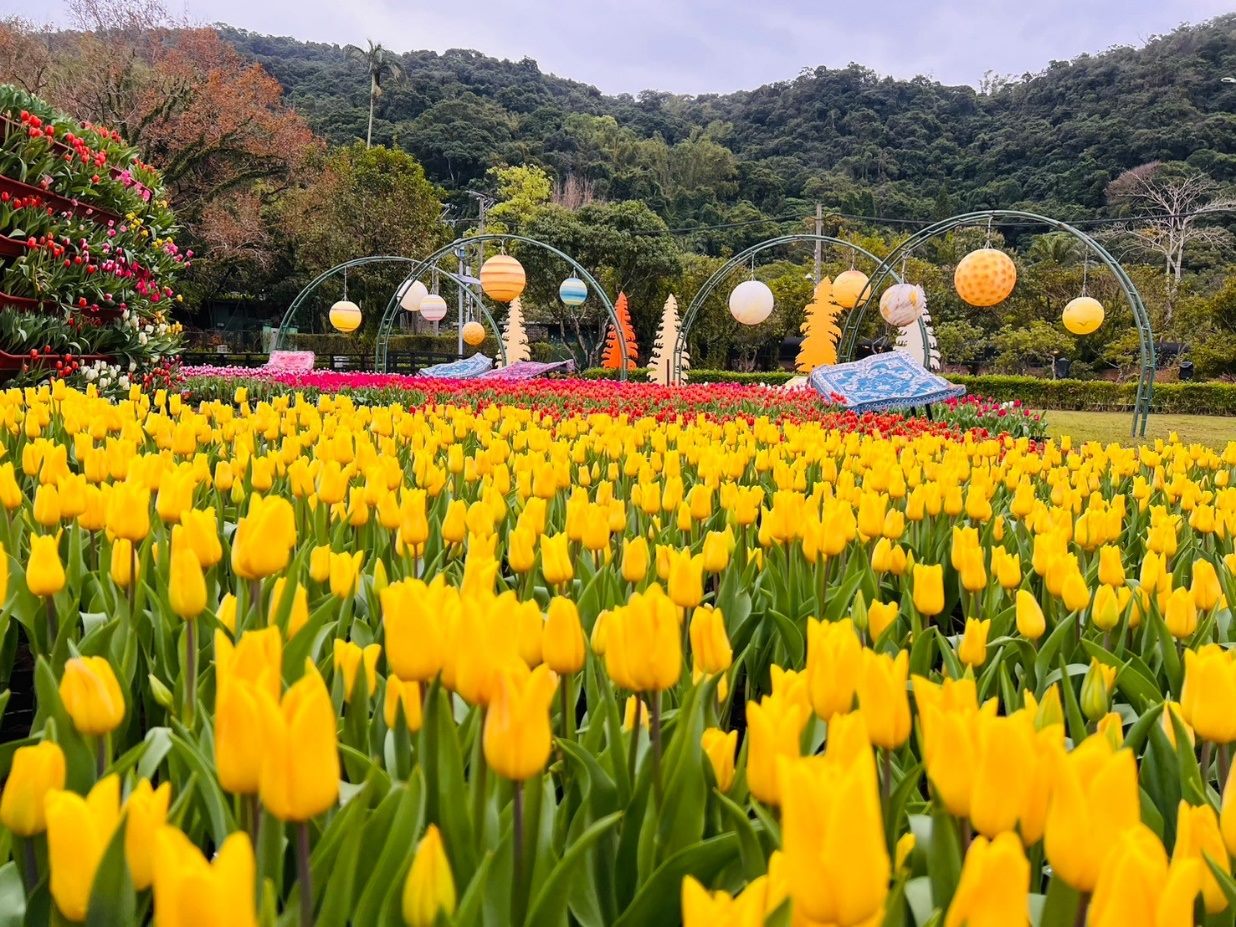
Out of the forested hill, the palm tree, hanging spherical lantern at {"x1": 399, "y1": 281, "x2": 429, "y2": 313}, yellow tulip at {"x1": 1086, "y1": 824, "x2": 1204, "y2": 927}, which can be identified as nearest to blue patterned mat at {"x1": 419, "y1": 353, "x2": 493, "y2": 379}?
hanging spherical lantern at {"x1": 399, "y1": 281, "x2": 429, "y2": 313}

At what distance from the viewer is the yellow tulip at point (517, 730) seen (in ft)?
2.67

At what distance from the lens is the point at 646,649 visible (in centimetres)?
103

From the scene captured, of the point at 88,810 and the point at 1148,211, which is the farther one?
the point at 1148,211

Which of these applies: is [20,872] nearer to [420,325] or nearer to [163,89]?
[163,89]

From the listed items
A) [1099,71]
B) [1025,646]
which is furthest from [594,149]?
[1025,646]

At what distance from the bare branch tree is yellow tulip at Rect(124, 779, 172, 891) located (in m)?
37.4

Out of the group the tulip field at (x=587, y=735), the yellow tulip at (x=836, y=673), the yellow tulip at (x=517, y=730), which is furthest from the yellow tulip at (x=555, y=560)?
the yellow tulip at (x=517, y=730)

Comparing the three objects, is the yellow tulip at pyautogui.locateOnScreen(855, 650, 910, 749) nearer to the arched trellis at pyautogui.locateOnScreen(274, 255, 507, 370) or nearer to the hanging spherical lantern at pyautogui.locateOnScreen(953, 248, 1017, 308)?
the hanging spherical lantern at pyautogui.locateOnScreen(953, 248, 1017, 308)

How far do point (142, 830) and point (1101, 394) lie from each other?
28332mm

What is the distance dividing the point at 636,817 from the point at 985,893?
49 cm

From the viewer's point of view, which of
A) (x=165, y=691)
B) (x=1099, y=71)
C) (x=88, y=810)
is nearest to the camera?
(x=88, y=810)

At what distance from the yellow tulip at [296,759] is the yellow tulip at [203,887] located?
15 centimetres

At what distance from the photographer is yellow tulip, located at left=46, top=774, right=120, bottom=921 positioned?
656mm

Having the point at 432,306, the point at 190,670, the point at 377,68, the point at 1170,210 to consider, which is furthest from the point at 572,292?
the point at 377,68
